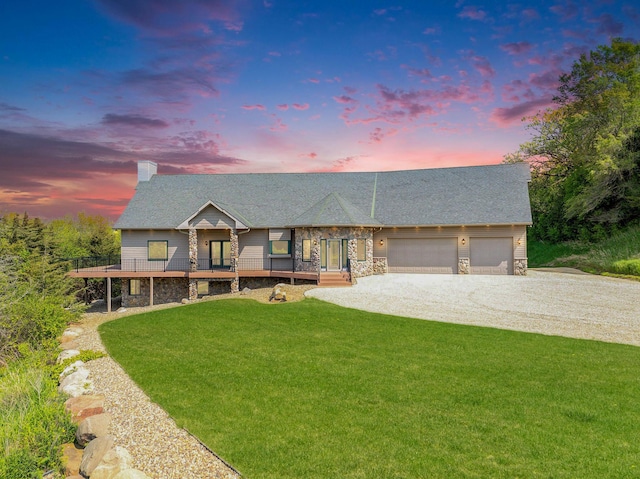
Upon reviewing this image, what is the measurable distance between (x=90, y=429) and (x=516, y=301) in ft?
53.9

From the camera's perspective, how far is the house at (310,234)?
84.1 feet

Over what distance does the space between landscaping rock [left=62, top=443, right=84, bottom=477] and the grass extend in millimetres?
27951

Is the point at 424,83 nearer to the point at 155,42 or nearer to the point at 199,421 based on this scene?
the point at 155,42

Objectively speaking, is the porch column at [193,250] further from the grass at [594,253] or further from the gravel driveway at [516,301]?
the grass at [594,253]

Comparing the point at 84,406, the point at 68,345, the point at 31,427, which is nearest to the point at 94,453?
the point at 31,427

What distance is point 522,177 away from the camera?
2922cm

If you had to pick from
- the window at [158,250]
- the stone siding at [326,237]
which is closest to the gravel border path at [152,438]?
the stone siding at [326,237]

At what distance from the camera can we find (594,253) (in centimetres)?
3094

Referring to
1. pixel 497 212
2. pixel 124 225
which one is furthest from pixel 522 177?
pixel 124 225

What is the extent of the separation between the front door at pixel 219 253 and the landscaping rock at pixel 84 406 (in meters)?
19.4

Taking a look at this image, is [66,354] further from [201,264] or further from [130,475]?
[201,264]

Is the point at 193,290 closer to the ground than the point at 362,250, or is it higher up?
closer to the ground

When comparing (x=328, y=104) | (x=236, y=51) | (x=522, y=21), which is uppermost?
(x=522, y=21)

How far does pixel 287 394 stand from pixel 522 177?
26377 mm
